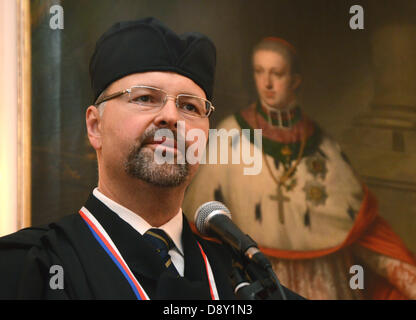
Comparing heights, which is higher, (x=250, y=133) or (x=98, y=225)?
(x=250, y=133)

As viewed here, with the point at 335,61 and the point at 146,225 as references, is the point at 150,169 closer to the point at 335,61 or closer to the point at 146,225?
the point at 146,225

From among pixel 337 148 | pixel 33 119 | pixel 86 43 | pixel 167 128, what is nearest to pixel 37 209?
pixel 33 119

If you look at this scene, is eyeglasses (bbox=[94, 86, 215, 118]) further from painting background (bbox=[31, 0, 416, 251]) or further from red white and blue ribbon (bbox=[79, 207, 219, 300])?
painting background (bbox=[31, 0, 416, 251])

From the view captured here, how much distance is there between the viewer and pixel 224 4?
432 centimetres

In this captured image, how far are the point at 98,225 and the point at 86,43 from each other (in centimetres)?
247

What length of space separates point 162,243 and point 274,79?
2868mm

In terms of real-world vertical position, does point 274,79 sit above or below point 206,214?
above

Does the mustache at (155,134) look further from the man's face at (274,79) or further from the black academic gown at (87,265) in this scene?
the man's face at (274,79)

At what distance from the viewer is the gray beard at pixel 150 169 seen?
5.91 ft

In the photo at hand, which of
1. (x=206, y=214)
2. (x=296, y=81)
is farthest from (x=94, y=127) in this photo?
(x=296, y=81)

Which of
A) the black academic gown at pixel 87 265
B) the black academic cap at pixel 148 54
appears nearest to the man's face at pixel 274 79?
the black academic cap at pixel 148 54

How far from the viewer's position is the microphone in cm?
134

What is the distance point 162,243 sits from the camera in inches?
73.0
